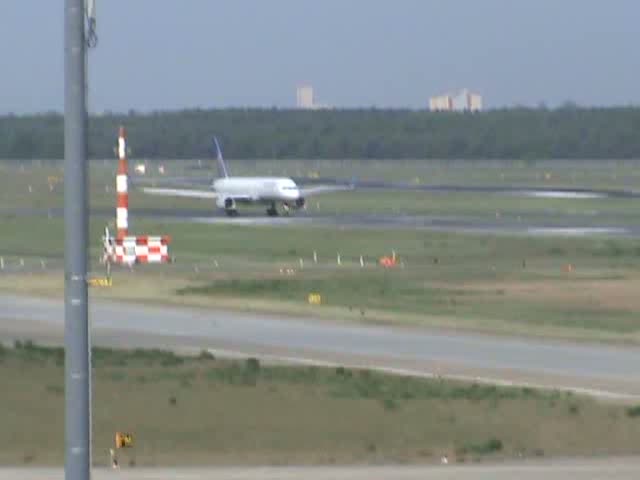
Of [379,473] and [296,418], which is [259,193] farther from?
[379,473]

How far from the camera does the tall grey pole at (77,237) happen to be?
9.34 m

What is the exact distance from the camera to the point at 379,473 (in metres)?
18.2

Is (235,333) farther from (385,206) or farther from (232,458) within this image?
(385,206)

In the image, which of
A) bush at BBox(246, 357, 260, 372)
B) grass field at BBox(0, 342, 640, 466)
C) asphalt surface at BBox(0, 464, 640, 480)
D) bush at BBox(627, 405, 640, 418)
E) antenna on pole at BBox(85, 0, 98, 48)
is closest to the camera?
antenna on pole at BBox(85, 0, 98, 48)

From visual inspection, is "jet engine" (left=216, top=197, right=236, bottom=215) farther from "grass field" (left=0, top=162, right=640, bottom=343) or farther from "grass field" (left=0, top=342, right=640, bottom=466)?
"grass field" (left=0, top=342, right=640, bottom=466)

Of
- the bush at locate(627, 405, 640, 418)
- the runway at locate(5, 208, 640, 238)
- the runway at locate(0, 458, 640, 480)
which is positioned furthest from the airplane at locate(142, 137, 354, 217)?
the runway at locate(0, 458, 640, 480)

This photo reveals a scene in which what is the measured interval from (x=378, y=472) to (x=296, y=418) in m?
5.59

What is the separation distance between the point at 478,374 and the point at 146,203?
83312mm

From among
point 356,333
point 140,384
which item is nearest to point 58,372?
point 140,384

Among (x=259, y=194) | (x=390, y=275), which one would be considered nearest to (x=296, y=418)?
(x=390, y=275)

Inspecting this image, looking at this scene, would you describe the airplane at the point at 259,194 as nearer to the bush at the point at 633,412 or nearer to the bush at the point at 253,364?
the bush at the point at 253,364

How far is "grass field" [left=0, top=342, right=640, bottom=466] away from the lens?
21469 millimetres

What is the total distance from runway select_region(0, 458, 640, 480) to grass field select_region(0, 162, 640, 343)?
1838 centimetres

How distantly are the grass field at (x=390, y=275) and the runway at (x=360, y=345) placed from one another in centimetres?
230
